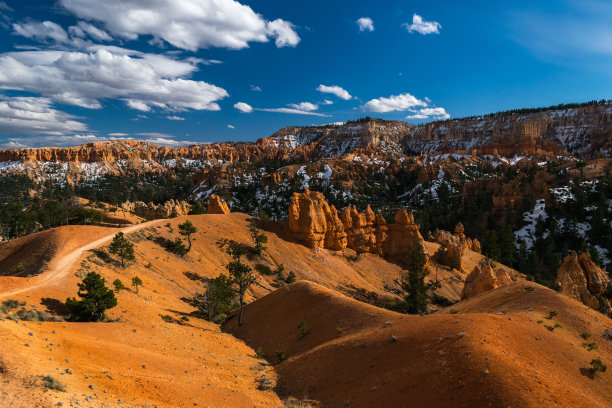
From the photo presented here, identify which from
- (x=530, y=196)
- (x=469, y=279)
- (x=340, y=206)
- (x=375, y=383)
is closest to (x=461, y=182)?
(x=530, y=196)

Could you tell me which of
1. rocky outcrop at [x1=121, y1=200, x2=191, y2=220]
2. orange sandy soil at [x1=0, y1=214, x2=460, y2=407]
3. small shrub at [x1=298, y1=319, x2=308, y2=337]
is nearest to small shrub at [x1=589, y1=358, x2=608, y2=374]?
orange sandy soil at [x1=0, y1=214, x2=460, y2=407]

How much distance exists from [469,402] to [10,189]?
213m

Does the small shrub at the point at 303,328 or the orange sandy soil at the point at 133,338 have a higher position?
→ the orange sandy soil at the point at 133,338

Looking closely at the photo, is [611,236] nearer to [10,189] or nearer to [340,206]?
[340,206]

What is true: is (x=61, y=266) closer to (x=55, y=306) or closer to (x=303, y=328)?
(x=55, y=306)

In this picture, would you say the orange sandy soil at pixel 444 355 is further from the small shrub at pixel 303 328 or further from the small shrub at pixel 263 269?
the small shrub at pixel 263 269

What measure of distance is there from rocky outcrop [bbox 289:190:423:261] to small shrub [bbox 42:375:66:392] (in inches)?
1904

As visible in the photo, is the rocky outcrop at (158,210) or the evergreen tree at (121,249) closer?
the evergreen tree at (121,249)

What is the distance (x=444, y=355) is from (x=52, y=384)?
15.9 m

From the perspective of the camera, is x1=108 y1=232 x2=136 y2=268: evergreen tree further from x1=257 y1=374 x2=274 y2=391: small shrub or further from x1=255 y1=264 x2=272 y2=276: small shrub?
x1=257 y1=374 x2=274 y2=391: small shrub

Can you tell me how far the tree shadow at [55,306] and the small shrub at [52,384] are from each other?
11898 millimetres

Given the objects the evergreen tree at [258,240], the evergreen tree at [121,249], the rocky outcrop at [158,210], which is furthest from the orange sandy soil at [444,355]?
the rocky outcrop at [158,210]

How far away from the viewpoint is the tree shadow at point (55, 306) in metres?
19.6

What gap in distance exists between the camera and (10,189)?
156 m
